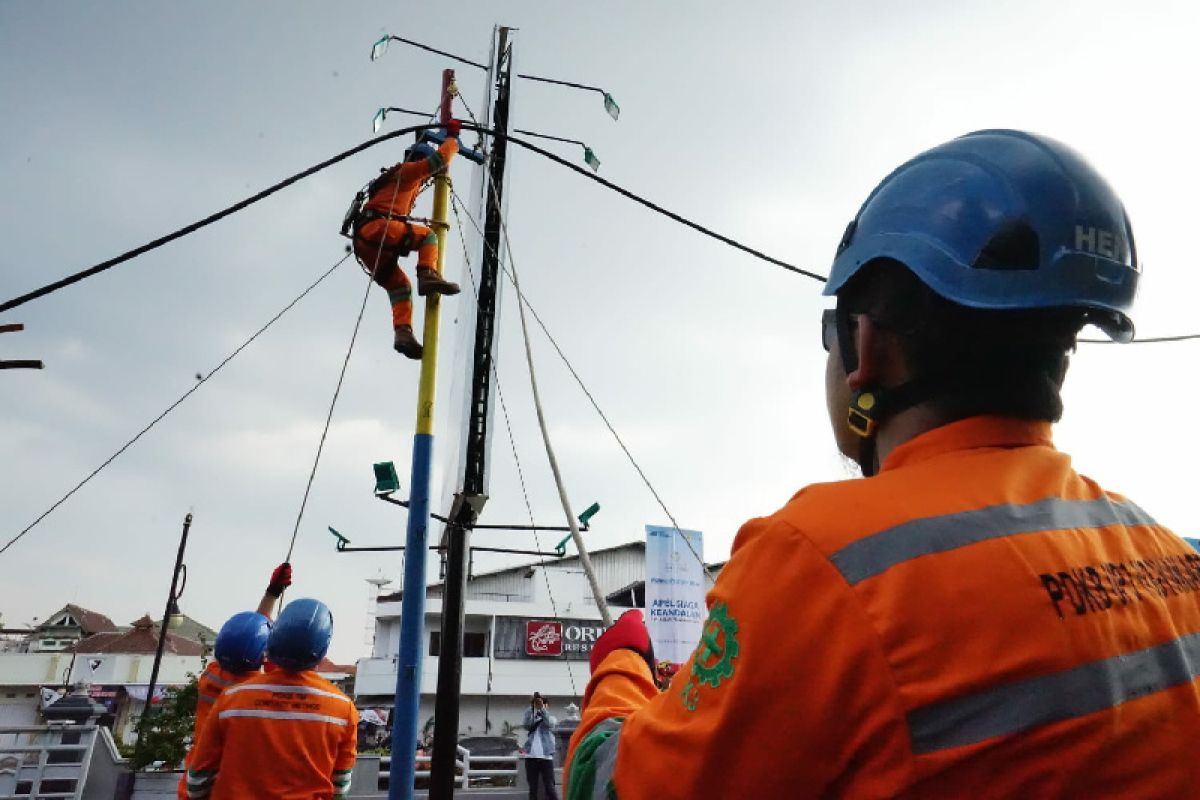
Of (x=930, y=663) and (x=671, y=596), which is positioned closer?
(x=930, y=663)

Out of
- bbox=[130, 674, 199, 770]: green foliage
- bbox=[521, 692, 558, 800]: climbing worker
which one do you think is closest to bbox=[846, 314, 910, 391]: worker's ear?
bbox=[521, 692, 558, 800]: climbing worker

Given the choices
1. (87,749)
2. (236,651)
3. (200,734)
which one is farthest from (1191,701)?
(87,749)

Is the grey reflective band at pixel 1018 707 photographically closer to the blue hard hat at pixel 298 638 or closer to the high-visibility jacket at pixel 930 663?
the high-visibility jacket at pixel 930 663

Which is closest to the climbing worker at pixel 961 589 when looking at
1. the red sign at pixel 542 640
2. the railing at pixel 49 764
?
the railing at pixel 49 764

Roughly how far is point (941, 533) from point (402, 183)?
17.6ft

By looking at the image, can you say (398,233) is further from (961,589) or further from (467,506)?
(961,589)

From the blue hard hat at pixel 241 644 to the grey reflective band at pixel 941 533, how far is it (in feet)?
17.9

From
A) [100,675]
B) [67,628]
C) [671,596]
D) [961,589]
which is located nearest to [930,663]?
[961,589]

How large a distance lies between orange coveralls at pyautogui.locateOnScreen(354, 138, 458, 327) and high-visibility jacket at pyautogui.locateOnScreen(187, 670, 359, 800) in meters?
2.64

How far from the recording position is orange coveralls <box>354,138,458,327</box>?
5.55 m

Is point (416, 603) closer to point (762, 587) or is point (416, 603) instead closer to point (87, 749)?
point (762, 587)

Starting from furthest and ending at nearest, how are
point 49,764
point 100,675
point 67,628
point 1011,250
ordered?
point 67,628, point 100,675, point 49,764, point 1011,250

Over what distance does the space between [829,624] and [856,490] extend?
221mm

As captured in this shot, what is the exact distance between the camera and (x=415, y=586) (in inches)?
197
